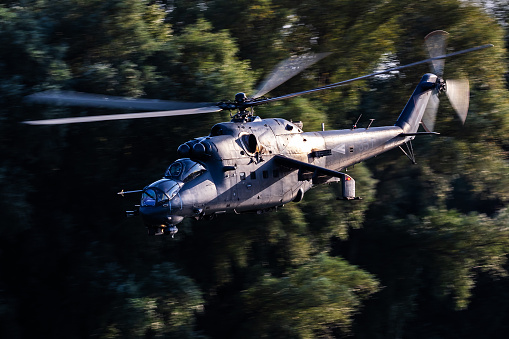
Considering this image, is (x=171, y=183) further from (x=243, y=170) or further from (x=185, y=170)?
(x=243, y=170)

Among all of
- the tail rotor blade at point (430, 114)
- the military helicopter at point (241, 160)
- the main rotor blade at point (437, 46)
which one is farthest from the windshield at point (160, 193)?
the main rotor blade at point (437, 46)

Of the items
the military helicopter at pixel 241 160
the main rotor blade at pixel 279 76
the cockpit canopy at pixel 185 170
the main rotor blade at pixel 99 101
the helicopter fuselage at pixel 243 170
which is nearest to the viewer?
the main rotor blade at pixel 99 101

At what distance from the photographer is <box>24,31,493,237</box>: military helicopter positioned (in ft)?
30.8

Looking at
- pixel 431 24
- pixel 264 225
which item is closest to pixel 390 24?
pixel 431 24

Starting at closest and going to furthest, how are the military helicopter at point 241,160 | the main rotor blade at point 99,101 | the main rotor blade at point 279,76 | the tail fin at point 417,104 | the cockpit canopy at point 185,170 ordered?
1. the main rotor blade at point 99,101
2. the military helicopter at point 241,160
3. the cockpit canopy at point 185,170
4. the main rotor blade at point 279,76
5. the tail fin at point 417,104

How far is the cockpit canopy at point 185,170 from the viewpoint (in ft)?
31.8

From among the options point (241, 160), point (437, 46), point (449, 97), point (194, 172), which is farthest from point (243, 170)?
point (437, 46)

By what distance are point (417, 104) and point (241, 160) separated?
5.63 meters

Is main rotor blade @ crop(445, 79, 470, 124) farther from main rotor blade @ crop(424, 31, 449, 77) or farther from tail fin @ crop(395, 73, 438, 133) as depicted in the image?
main rotor blade @ crop(424, 31, 449, 77)

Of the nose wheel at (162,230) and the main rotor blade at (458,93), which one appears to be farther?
the main rotor blade at (458,93)

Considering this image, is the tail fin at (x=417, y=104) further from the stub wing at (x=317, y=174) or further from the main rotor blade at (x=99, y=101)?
the main rotor blade at (x=99, y=101)

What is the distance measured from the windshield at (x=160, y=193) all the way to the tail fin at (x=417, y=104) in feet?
20.3

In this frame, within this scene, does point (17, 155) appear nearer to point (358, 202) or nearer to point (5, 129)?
point (5, 129)

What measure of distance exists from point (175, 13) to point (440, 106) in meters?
7.98
